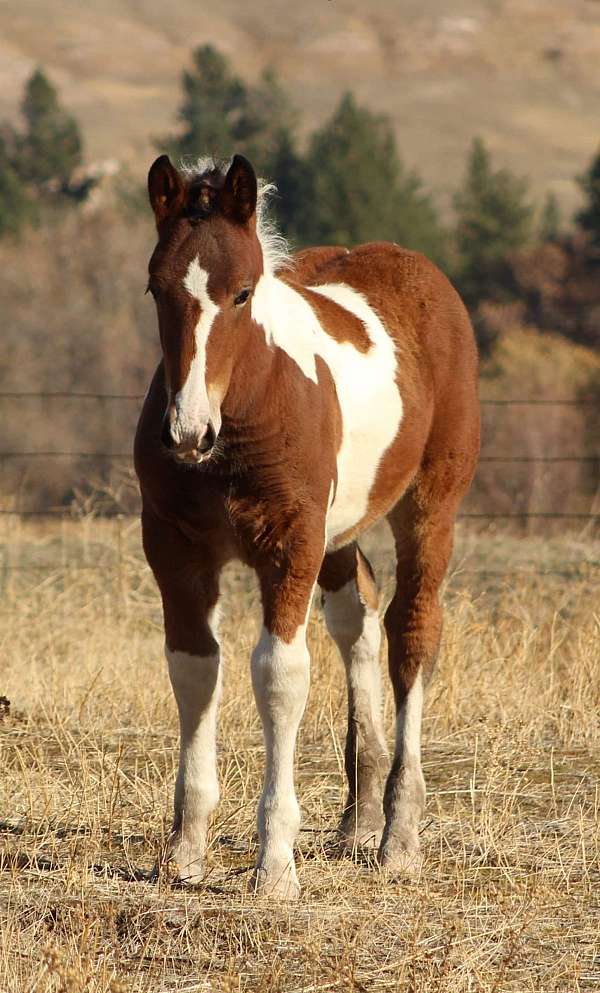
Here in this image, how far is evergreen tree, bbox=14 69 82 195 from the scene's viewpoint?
166ft

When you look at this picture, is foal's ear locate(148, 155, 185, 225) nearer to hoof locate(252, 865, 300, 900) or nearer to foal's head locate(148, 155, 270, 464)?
foal's head locate(148, 155, 270, 464)

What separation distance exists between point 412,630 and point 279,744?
108cm

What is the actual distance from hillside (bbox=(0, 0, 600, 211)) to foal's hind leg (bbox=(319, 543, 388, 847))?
123333 millimetres

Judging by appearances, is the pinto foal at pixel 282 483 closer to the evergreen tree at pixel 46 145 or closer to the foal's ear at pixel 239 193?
the foal's ear at pixel 239 193

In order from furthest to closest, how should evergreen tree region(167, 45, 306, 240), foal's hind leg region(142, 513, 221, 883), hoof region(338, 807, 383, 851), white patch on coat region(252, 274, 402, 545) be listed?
evergreen tree region(167, 45, 306, 240), hoof region(338, 807, 383, 851), white patch on coat region(252, 274, 402, 545), foal's hind leg region(142, 513, 221, 883)

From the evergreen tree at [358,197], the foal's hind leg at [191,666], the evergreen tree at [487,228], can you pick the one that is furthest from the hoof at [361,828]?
the evergreen tree at [487,228]

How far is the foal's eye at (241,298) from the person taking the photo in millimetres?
4203

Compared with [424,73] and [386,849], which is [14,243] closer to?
[386,849]

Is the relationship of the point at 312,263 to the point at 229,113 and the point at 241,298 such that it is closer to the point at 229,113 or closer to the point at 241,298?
the point at 241,298

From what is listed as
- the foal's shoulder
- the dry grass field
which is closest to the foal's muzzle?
the dry grass field

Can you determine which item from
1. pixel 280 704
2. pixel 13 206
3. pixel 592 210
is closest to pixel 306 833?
pixel 280 704

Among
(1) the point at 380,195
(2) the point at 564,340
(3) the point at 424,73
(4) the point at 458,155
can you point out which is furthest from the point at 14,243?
(3) the point at 424,73

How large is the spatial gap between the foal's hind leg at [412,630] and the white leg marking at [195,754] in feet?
2.17

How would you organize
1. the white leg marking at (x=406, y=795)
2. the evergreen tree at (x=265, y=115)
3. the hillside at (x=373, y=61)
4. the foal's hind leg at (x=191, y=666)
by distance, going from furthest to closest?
the hillside at (x=373, y=61), the evergreen tree at (x=265, y=115), the white leg marking at (x=406, y=795), the foal's hind leg at (x=191, y=666)
